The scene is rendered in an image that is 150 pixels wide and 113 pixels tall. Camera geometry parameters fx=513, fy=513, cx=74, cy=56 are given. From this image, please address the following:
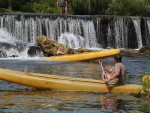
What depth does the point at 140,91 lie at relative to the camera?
14.2 m

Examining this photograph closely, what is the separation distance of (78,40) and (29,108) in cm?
2482

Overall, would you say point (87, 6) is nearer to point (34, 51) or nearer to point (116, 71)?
point (34, 51)

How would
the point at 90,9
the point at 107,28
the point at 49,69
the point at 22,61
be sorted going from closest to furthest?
the point at 49,69 < the point at 22,61 < the point at 107,28 < the point at 90,9

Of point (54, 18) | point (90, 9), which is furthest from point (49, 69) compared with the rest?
point (90, 9)

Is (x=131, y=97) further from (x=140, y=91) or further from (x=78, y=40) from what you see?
(x=78, y=40)

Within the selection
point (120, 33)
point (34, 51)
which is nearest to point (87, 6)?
point (120, 33)

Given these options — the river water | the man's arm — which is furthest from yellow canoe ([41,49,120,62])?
the man's arm

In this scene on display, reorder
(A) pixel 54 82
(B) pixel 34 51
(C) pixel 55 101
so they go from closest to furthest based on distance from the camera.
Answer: (C) pixel 55 101 → (A) pixel 54 82 → (B) pixel 34 51

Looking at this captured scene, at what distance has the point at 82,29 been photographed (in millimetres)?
37594

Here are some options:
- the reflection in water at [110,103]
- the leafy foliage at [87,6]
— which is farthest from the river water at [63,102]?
the leafy foliage at [87,6]

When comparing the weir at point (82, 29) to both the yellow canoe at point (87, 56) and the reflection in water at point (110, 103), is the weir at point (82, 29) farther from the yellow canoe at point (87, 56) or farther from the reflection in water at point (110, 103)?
the reflection in water at point (110, 103)

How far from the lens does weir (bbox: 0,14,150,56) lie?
35.5 metres

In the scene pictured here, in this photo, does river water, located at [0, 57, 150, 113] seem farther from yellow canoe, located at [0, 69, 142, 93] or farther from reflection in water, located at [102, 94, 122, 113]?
yellow canoe, located at [0, 69, 142, 93]

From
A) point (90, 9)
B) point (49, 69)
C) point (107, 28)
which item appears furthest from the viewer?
point (90, 9)
